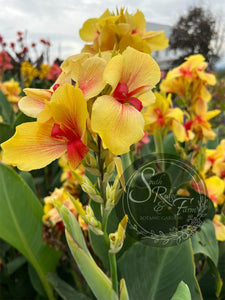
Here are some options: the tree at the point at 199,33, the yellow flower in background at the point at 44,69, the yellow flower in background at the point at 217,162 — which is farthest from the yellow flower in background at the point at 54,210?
the yellow flower in background at the point at 44,69

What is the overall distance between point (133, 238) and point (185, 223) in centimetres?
12

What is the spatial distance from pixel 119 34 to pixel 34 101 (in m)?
0.19

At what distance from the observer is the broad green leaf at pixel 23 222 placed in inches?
29.2

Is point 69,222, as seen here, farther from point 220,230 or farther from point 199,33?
point 199,33

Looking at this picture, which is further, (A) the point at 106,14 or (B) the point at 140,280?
(B) the point at 140,280

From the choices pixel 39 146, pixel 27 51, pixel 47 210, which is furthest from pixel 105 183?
pixel 27 51

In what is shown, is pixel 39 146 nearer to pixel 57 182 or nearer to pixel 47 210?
pixel 47 210

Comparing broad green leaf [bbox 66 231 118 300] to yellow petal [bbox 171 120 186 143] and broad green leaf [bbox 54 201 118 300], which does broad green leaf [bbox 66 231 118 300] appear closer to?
broad green leaf [bbox 54 201 118 300]

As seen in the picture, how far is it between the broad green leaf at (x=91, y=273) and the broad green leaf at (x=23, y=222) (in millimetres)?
391

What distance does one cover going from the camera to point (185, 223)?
1.99 feet

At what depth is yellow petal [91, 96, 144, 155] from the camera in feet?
0.97

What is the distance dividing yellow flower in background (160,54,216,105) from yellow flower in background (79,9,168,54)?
1.15ft

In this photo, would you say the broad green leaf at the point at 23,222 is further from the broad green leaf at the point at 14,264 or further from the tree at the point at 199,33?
the tree at the point at 199,33

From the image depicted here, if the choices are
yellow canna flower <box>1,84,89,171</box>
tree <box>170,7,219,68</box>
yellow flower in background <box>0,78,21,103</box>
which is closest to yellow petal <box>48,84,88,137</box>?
yellow canna flower <box>1,84,89,171</box>
